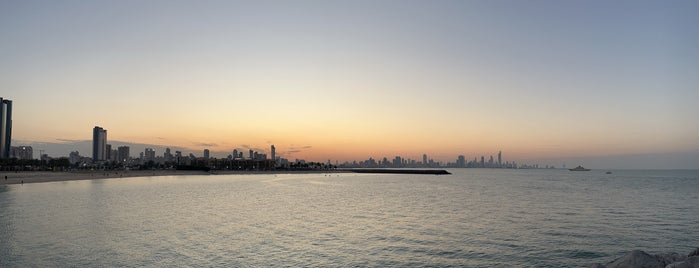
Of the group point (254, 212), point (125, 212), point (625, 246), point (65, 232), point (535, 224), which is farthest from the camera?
point (254, 212)


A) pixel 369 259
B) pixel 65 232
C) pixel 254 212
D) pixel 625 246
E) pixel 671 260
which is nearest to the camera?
pixel 671 260

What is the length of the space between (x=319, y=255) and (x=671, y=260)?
59.1ft

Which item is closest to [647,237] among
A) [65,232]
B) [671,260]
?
[671,260]

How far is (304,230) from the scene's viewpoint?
129 ft

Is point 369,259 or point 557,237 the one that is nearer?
point 369,259

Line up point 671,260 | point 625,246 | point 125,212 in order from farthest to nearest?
point 125,212
point 625,246
point 671,260

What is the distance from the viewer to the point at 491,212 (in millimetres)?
55250

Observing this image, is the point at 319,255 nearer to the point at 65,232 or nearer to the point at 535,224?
the point at 65,232

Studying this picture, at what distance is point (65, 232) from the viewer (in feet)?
115

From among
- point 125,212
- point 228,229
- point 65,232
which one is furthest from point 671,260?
point 125,212

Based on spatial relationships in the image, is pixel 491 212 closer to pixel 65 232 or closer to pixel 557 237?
pixel 557 237

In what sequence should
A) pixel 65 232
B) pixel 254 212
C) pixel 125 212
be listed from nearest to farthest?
pixel 65 232 < pixel 125 212 < pixel 254 212

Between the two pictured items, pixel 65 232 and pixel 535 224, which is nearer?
pixel 65 232

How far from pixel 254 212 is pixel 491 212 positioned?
28.6 m
